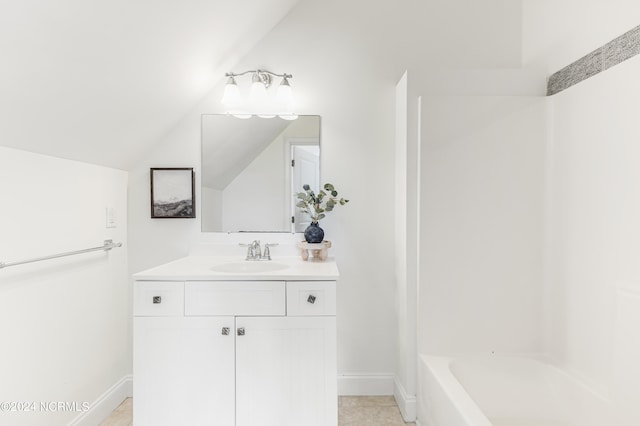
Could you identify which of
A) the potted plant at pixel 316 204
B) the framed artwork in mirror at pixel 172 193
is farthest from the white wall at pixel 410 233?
the framed artwork in mirror at pixel 172 193

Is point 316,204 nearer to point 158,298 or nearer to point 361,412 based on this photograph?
point 158,298

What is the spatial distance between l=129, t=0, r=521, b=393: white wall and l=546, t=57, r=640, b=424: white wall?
846 mm

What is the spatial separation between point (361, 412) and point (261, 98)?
1.96 meters

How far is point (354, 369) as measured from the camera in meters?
2.39

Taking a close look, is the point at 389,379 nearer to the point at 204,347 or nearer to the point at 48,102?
the point at 204,347

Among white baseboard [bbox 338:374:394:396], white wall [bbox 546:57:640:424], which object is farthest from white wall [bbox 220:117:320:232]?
white wall [bbox 546:57:640:424]

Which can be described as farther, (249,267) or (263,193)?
(263,193)

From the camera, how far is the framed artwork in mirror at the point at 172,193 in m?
2.36

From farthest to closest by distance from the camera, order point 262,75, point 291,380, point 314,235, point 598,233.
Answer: point 262,75 < point 314,235 < point 291,380 < point 598,233

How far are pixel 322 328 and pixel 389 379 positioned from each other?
0.91 m

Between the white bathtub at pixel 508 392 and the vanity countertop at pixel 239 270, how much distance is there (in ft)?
2.26

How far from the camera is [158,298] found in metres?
1.77

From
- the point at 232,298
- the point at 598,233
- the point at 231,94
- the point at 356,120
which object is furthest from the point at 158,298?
the point at 598,233

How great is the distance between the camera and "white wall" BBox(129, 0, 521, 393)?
2.37 metres
